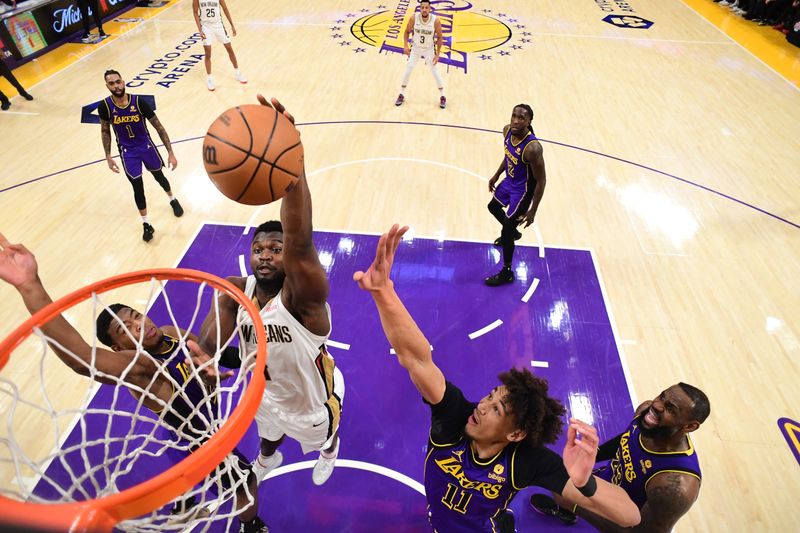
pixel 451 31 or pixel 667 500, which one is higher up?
pixel 667 500

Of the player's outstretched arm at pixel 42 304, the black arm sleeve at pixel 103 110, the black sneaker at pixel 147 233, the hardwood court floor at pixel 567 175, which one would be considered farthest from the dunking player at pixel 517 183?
the black arm sleeve at pixel 103 110

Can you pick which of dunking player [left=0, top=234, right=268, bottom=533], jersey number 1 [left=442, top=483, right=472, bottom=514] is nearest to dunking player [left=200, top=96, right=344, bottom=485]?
dunking player [left=0, top=234, right=268, bottom=533]

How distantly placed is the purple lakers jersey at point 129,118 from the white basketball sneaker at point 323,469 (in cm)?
401

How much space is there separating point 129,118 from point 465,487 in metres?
4.98

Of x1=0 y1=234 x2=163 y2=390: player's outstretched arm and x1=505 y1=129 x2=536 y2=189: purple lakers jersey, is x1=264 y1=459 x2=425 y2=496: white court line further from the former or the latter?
x1=505 y1=129 x2=536 y2=189: purple lakers jersey

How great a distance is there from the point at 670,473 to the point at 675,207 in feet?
15.2

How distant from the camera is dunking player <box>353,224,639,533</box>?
1971mm

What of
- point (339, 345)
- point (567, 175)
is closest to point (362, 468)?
point (339, 345)

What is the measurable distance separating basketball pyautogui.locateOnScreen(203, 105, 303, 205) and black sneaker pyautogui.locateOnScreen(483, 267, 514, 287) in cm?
319

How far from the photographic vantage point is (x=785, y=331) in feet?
15.2

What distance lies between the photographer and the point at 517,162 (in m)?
4.48

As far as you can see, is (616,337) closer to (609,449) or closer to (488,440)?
(609,449)

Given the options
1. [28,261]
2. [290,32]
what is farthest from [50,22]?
[28,261]

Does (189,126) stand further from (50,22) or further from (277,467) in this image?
(277,467)
